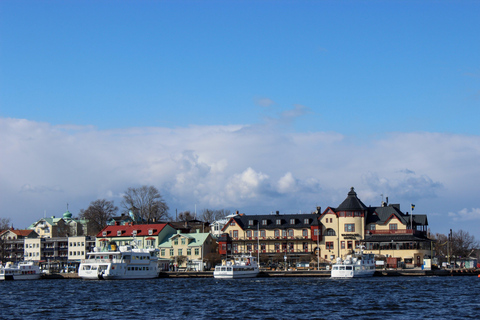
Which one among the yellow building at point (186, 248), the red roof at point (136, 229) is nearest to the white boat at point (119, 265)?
the yellow building at point (186, 248)

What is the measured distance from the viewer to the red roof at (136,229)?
480 ft

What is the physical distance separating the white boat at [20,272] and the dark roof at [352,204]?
5906 centimetres

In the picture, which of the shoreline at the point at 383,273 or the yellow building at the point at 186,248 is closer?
the shoreline at the point at 383,273

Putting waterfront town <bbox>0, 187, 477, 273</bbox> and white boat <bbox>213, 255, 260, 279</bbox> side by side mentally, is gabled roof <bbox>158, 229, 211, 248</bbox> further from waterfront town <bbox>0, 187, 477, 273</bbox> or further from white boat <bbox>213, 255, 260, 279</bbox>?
white boat <bbox>213, 255, 260, 279</bbox>

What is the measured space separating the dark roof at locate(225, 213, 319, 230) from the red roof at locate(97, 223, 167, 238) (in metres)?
17.5

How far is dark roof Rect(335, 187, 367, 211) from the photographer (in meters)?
133

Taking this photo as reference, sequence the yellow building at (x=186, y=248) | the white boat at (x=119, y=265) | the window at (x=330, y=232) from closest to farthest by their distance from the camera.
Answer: the white boat at (x=119, y=265)
the window at (x=330, y=232)
the yellow building at (x=186, y=248)

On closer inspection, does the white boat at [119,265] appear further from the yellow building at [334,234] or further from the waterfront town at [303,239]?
the yellow building at [334,234]

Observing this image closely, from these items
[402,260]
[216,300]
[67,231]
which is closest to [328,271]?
[402,260]

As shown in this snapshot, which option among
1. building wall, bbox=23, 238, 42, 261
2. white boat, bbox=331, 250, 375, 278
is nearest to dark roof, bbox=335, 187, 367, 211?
white boat, bbox=331, 250, 375, 278

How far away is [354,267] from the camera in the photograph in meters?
108

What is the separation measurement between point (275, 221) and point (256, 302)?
245ft

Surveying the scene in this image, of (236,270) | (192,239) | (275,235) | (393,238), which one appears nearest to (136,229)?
(192,239)

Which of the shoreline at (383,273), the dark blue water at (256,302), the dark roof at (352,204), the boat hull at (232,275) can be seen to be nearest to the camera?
the dark blue water at (256,302)
